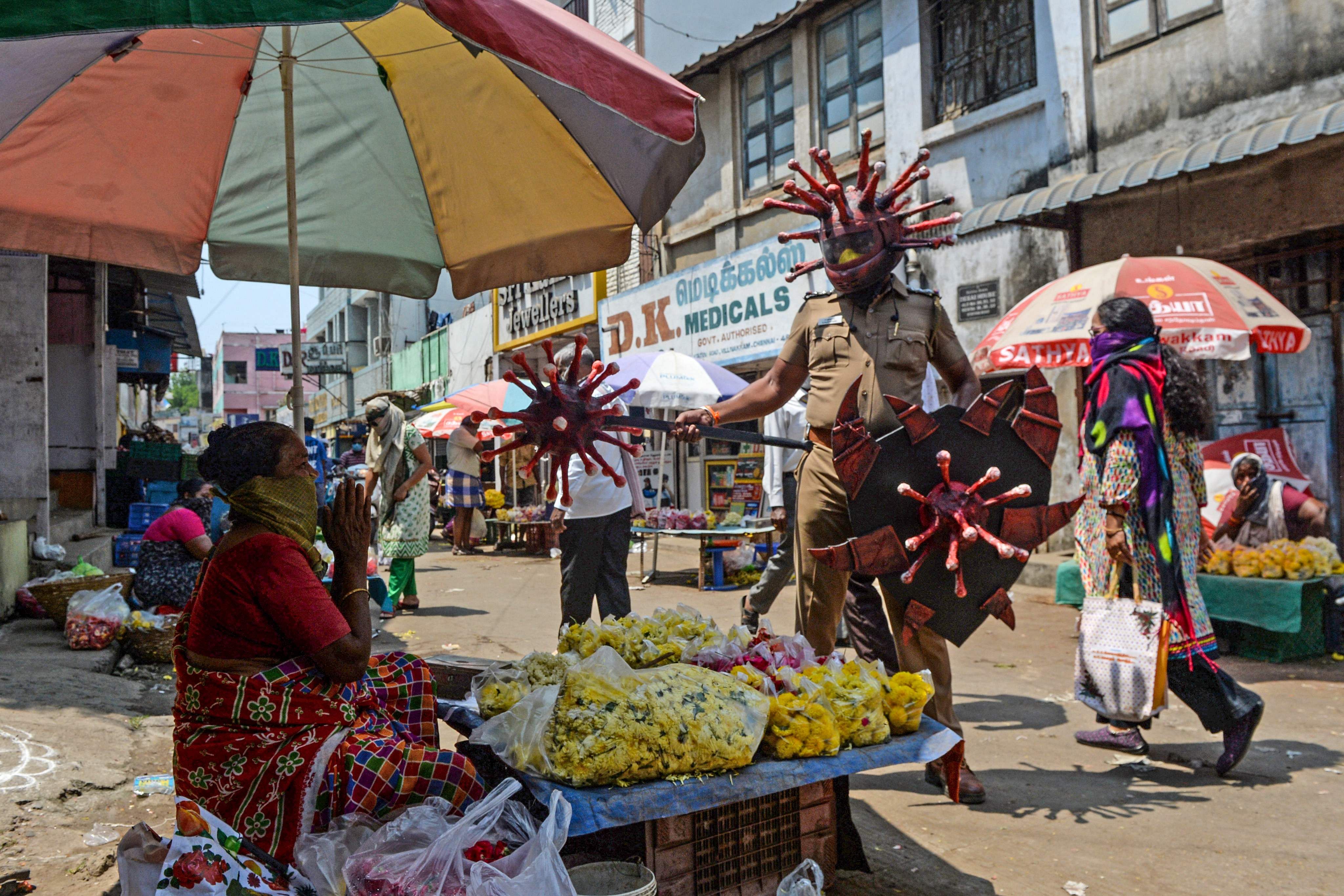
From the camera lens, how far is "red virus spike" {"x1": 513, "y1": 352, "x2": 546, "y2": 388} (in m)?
3.08

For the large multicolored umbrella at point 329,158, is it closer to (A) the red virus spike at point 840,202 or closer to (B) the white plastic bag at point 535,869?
(A) the red virus spike at point 840,202

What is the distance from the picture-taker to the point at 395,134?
4090 millimetres

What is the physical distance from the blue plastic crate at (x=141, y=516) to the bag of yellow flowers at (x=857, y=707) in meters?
10.9

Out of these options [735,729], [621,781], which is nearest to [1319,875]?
[735,729]

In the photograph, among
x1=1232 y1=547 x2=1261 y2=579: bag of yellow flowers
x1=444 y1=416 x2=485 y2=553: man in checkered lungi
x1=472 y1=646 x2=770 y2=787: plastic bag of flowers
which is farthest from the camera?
x1=444 y1=416 x2=485 y2=553: man in checkered lungi

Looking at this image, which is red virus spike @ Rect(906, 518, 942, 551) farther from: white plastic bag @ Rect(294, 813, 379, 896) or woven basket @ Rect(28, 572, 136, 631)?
woven basket @ Rect(28, 572, 136, 631)

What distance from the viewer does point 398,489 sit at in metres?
7.97

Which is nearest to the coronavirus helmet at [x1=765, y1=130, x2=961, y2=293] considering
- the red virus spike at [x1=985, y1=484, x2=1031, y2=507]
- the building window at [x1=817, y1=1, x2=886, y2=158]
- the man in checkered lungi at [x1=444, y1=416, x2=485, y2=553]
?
the red virus spike at [x1=985, y1=484, x2=1031, y2=507]

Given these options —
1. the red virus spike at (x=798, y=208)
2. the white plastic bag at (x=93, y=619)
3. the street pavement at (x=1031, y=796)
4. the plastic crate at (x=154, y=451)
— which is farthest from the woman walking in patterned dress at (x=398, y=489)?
the plastic crate at (x=154, y=451)

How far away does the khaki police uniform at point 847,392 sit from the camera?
12.4 ft

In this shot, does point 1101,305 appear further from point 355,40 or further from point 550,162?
point 355,40

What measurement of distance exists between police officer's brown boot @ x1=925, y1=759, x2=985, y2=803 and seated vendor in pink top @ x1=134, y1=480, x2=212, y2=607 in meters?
5.12

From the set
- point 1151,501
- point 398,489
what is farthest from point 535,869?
point 398,489

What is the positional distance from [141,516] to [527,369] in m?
10.3
